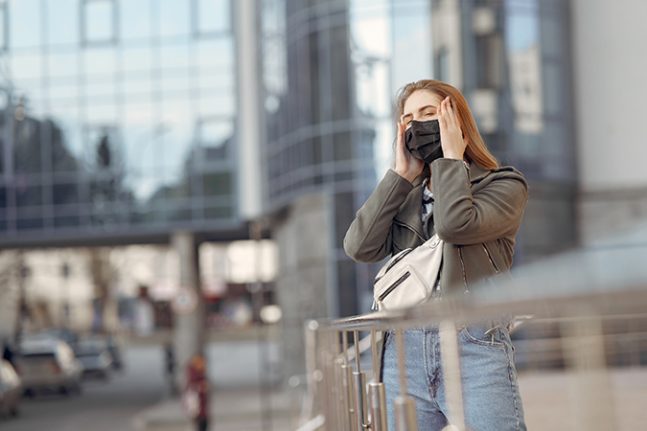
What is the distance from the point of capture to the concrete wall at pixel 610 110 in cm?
3047

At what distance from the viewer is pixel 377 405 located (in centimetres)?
371

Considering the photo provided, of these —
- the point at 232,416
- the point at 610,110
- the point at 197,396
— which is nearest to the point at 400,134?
the point at 197,396

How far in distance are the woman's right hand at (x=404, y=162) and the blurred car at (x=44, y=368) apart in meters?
32.2

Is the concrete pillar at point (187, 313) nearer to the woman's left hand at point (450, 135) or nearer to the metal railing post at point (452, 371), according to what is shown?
the woman's left hand at point (450, 135)

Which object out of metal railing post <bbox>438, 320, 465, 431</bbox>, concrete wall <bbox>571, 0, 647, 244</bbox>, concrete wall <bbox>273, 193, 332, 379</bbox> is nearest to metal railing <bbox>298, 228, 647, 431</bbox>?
metal railing post <bbox>438, 320, 465, 431</bbox>

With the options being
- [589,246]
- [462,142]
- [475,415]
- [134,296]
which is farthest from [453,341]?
[134,296]

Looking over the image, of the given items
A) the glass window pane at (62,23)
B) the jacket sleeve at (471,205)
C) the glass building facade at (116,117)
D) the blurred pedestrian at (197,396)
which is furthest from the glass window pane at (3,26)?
the jacket sleeve at (471,205)

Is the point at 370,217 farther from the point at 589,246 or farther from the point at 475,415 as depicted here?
the point at 589,246

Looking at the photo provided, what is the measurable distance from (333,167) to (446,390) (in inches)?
1027

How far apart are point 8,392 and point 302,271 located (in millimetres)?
7819

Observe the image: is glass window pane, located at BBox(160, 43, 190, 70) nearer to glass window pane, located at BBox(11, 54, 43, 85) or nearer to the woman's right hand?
glass window pane, located at BBox(11, 54, 43, 85)

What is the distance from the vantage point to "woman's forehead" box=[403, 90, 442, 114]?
4.00 meters

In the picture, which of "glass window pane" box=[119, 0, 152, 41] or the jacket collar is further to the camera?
"glass window pane" box=[119, 0, 152, 41]

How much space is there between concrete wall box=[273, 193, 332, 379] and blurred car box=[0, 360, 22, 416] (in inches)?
288
